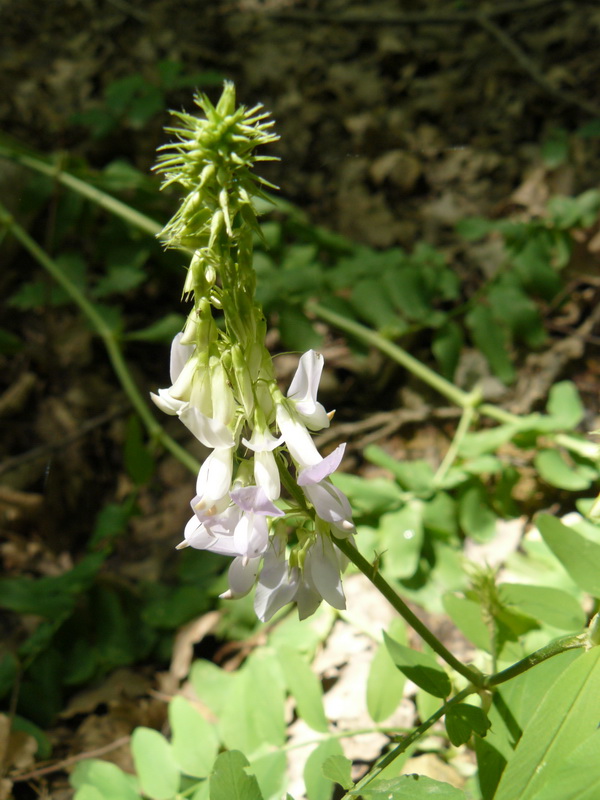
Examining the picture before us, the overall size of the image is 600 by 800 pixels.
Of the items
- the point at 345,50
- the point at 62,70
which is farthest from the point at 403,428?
the point at 62,70

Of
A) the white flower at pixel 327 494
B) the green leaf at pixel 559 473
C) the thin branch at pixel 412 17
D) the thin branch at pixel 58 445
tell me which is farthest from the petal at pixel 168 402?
the thin branch at pixel 412 17

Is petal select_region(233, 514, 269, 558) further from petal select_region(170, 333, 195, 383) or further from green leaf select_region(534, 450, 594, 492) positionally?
green leaf select_region(534, 450, 594, 492)

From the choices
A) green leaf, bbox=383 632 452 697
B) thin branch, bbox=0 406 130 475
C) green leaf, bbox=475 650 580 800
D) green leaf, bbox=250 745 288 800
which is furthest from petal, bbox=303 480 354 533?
thin branch, bbox=0 406 130 475

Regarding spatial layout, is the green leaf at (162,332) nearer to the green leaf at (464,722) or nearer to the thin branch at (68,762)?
the thin branch at (68,762)

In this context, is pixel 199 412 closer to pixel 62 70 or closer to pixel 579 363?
pixel 579 363

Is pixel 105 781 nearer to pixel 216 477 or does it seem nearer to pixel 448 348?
pixel 216 477

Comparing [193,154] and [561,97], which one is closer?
[193,154]

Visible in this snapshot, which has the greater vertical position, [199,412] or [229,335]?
[229,335]
